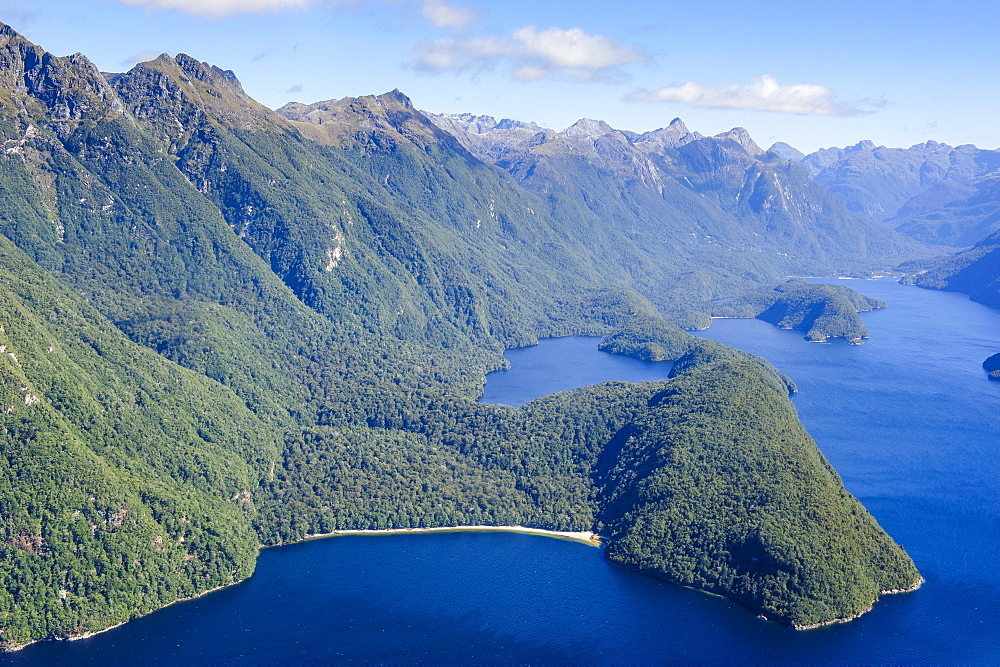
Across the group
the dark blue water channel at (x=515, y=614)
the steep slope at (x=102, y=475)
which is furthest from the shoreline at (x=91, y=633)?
the dark blue water channel at (x=515, y=614)

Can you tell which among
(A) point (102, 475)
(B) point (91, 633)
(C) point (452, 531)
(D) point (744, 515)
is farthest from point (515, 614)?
(A) point (102, 475)

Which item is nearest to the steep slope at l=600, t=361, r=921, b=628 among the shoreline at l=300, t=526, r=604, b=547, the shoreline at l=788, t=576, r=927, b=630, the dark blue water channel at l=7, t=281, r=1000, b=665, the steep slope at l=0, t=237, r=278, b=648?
the shoreline at l=788, t=576, r=927, b=630

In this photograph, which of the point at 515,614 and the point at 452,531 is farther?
the point at 452,531

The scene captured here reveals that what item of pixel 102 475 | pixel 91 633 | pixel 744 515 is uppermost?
pixel 102 475

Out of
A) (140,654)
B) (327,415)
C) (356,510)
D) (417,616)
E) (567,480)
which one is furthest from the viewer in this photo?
(327,415)

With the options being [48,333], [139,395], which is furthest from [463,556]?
[48,333]

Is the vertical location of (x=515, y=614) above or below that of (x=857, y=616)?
above

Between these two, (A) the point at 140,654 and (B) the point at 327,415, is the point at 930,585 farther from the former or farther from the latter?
(B) the point at 327,415

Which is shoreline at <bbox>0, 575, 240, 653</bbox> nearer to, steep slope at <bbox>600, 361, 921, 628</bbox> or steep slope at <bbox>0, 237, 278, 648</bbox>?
steep slope at <bbox>0, 237, 278, 648</bbox>

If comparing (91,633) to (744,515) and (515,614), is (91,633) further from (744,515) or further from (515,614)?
(744,515)

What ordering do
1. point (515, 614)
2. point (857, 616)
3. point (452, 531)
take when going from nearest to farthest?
1. point (857, 616)
2. point (515, 614)
3. point (452, 531)

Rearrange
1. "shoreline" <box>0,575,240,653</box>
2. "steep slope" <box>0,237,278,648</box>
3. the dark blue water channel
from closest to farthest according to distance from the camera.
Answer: the dark blue water channel
"shoreline" <box>0,575,240,653</box>
"steep slope" <box>0,237,278,648</box>
